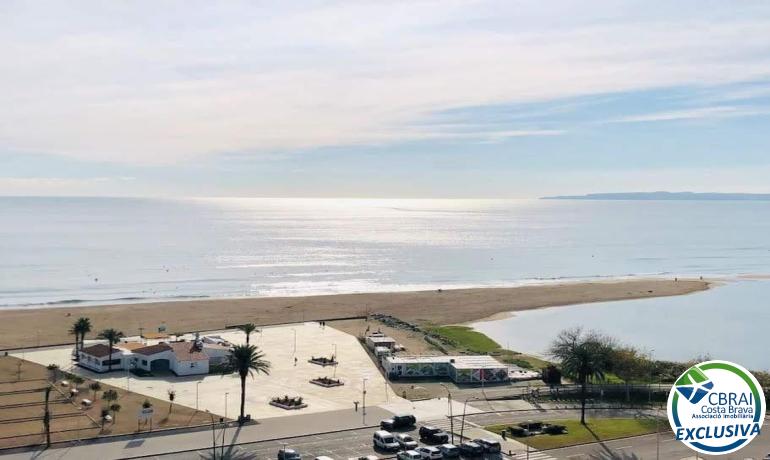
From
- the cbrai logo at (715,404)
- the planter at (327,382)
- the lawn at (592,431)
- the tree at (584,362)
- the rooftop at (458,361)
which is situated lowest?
the lawn at (592,431)

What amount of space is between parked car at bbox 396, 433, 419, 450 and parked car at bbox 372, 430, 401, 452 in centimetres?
29

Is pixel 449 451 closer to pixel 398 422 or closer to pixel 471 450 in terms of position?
pixel 471 450

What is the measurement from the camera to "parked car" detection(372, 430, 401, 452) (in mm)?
48188

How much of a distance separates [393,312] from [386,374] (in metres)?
43.9

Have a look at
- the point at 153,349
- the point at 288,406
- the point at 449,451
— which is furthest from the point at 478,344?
the point at 449,451

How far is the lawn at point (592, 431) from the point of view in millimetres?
50500

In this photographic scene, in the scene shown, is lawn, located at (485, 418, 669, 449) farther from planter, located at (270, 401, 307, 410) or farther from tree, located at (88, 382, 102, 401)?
tree, located at (88, 382, 102, 401)

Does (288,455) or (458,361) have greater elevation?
(458,361)

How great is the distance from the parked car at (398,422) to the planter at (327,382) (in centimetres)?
1326

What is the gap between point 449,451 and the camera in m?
47.0

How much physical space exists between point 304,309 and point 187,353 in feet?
151

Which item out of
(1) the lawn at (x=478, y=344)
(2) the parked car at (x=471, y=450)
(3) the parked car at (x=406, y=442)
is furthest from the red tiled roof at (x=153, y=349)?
(2) the parked car at (x=471, y=450)

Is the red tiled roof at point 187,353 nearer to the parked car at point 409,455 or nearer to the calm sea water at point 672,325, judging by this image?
the parked car at point 409,455

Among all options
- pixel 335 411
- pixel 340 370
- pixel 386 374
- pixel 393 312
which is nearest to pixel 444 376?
pixel 386 374
